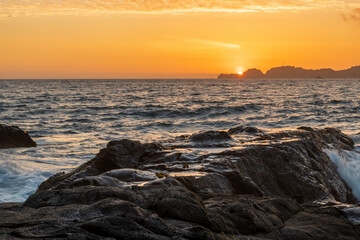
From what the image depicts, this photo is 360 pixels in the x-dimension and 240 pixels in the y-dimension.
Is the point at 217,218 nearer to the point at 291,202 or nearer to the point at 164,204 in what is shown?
the point at 164,204

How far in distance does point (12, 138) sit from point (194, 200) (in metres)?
14.7

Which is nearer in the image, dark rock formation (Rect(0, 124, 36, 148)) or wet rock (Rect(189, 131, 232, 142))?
wet rock (Rect(189, 131, 232, 142))

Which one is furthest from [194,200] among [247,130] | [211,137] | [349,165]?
[247,130]

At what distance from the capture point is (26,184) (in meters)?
12.2

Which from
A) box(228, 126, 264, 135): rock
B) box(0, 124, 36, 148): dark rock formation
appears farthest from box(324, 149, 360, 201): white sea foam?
box(0, 124, 36, 148): dark rock formation

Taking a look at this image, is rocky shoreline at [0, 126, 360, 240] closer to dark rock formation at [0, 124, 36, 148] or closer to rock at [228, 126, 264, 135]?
rock at [228, 126, 264, 135]

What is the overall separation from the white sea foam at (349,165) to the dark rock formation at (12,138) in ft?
41.1

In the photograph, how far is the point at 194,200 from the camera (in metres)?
5.14

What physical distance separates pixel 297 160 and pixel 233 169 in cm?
232

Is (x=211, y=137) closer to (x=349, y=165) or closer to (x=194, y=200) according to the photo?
(x=349, y=165)

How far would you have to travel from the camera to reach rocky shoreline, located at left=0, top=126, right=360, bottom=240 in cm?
430

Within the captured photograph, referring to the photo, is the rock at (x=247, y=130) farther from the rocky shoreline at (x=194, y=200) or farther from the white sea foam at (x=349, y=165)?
the rocky shoreline at (x=194, y=200)

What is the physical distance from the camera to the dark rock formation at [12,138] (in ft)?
57.7

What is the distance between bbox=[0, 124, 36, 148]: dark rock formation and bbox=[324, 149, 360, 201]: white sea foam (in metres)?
12.5
